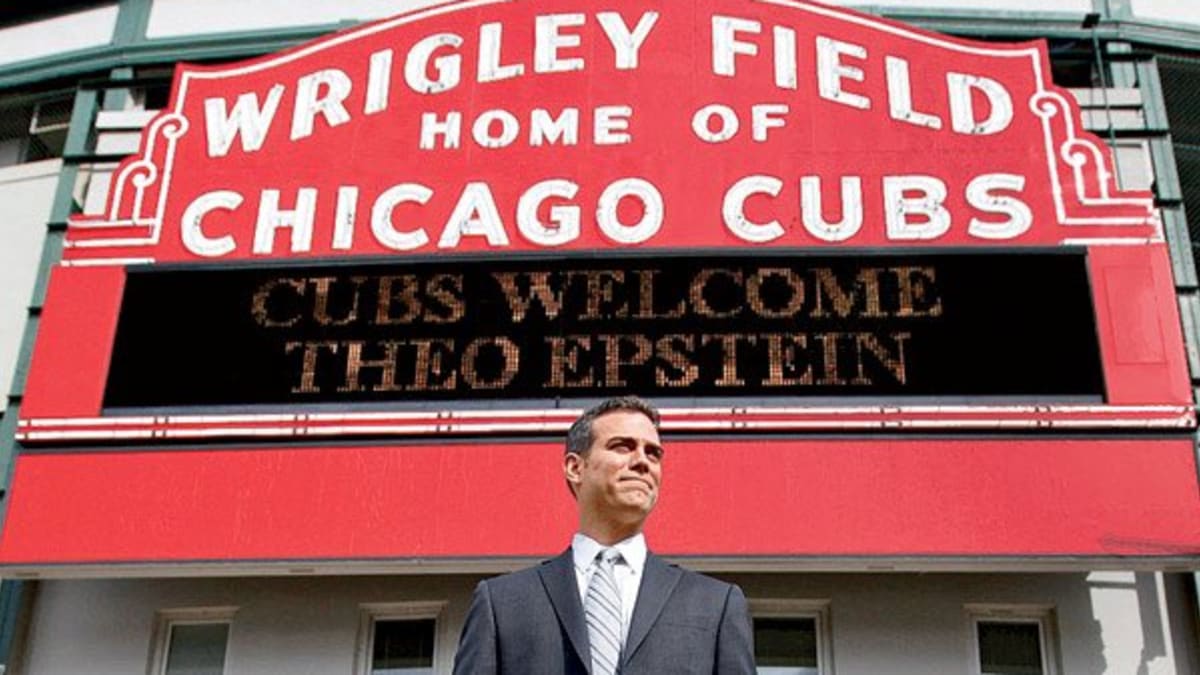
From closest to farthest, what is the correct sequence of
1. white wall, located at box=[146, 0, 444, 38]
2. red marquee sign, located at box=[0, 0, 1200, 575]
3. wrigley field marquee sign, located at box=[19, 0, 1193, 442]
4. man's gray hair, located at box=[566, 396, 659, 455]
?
man's gray hair, located at box=[566, 396, 659, 455], red marquee sign, located at box=[0, 0, 1200, 575], wrigley field marquee sign, located at box=[19, 0, 1193, 442], white wall, located at box=[146, 0, 444, 38]

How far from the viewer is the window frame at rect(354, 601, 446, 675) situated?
9.41m

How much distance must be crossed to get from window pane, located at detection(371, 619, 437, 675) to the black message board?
1.66m

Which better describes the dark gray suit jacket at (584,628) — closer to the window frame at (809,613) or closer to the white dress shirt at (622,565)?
the white dress shirt at (622,565)

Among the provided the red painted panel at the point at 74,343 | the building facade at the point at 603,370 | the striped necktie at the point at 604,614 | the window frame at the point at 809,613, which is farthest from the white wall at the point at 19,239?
the striped necktie at the point at 604,614

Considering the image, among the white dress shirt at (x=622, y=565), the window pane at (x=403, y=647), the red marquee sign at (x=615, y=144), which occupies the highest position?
the red marquee sign at (x=615, y=144)

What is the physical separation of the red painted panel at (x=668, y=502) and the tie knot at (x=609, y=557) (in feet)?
17.1

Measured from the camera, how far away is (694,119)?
32.4 feet

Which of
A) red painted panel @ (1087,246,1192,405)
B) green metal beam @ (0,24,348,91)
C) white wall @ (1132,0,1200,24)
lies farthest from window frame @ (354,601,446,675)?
white wall @ (1132,0,1200,24)

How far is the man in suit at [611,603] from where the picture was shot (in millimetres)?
3184

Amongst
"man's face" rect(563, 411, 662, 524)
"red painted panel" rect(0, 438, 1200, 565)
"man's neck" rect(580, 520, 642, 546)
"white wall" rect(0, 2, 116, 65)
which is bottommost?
"man's neck" rect(580, 520, 642, 546)

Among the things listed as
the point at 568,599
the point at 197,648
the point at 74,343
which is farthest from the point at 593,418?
the point at 197,648

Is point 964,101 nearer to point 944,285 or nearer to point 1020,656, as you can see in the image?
point 944,285

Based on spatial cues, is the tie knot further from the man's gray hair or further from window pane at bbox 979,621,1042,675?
window pane at bbox 979,621,1042,675

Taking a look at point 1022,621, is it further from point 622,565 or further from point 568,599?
point 568,599
